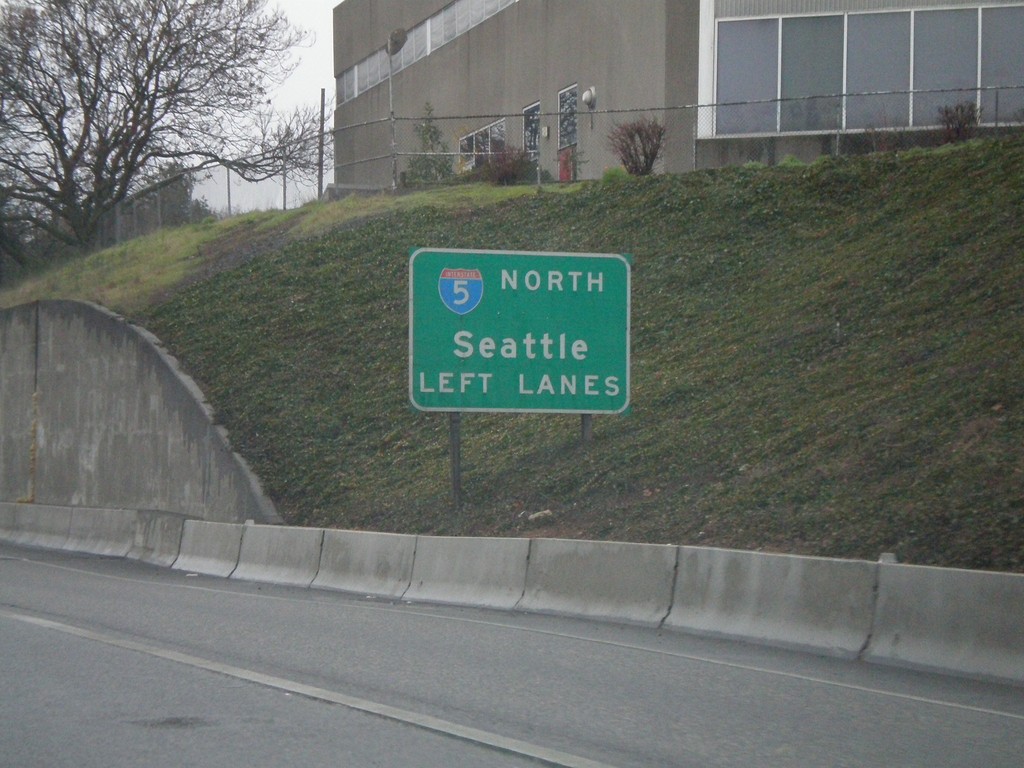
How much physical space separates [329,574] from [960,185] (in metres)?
12.0

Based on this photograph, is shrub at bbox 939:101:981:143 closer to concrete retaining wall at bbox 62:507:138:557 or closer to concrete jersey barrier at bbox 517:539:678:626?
concrete jersey barrier at bbox 517:539:678:626

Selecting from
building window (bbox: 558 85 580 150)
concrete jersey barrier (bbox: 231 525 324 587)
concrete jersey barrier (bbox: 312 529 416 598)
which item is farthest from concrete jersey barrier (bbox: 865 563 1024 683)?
building window (bbox: 558 85 580 150)

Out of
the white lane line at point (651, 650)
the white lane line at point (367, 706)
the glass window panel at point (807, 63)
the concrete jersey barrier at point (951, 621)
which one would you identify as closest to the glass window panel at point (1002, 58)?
the glass window panel at point (807, 63)

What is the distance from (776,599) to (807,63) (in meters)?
19.4

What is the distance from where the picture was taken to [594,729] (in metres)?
7.25

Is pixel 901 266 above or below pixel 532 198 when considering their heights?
below

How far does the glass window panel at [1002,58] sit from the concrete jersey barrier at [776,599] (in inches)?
687

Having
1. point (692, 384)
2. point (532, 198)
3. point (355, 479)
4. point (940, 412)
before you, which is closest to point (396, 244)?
point (532, 198)

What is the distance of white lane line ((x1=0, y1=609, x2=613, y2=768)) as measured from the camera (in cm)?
662

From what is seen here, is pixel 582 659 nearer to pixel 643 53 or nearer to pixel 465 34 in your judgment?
pixel 643 53

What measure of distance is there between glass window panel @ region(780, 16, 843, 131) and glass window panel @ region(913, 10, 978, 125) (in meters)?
1.61

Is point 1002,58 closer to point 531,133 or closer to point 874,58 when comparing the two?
point 874,58

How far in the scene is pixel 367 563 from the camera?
15.2m

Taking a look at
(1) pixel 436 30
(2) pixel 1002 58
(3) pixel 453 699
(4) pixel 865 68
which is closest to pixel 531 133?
(4) pixel 865 68
